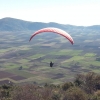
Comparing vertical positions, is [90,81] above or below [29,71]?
above

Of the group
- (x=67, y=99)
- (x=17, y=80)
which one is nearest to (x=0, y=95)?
(x=67, y=99)

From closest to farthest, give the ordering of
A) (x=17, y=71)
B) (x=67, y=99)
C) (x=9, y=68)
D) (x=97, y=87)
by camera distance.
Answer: (x=67, y=99), (x=97, y=87), (x=17, y=71), (x=9, y=68)

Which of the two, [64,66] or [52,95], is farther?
[64,66]

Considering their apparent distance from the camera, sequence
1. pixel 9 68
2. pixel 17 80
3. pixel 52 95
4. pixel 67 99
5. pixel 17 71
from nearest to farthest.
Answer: pixel 67 99 < pixel 52 95 < pixel 17 80 < pixel 17 71 < pixel 9 68

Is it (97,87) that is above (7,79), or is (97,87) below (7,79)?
above

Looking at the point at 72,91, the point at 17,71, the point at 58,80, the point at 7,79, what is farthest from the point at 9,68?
the point at 72,91

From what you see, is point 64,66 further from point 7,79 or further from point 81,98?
point 81,98

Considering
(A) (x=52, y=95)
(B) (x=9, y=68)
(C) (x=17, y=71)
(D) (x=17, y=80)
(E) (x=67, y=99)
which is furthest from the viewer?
(B) (x=9, y=68)

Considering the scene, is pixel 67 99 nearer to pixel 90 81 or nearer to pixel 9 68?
pixel 90 81

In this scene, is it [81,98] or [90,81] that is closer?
[81,98]
